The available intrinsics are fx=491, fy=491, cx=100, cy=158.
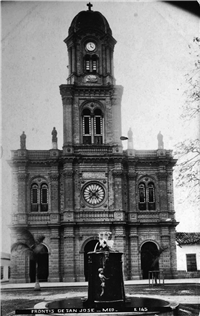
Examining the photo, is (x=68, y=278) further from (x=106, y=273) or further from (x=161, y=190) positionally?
(x=106, y=273)

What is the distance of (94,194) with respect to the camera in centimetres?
1557

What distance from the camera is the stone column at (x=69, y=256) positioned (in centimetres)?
1603

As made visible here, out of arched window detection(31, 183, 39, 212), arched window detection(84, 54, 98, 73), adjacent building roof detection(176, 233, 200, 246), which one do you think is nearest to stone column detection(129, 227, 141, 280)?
adjacent building roof detection(176, 233, 200, 246)

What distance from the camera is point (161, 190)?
632 inches

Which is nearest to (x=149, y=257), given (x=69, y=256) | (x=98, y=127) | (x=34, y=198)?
(x=69, y=256)

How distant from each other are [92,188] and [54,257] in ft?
9.00

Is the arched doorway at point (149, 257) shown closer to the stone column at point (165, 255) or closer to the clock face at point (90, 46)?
the stone column at point (165, 255)

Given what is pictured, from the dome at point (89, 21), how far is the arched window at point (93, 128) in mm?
3915

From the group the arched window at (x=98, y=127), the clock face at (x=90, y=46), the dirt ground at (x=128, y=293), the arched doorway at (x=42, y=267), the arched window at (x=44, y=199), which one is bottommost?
the dirt ground at (x=128, y=293)

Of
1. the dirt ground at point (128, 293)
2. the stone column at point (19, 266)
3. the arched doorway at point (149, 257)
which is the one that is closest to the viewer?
the dirt ground at point (128, 293)

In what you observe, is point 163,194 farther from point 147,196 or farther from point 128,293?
point 128,293

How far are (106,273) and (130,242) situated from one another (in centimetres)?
722

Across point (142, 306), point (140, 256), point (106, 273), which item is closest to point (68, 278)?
point (140, 256)

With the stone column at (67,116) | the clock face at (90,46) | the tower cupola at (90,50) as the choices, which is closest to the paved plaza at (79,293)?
the stone column at (67,116)
